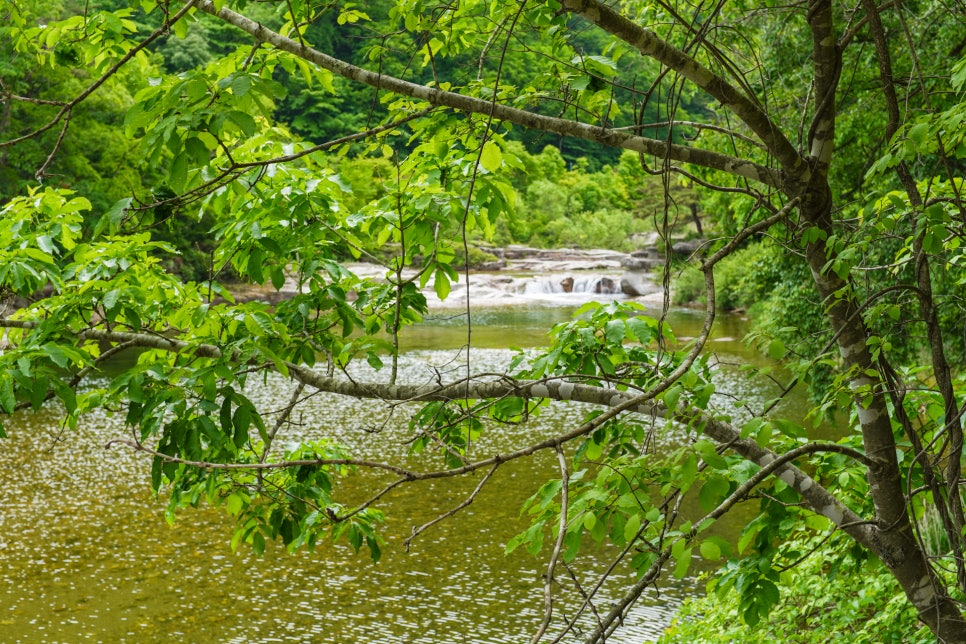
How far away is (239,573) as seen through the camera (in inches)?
316

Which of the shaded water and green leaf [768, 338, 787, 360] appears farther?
the shaded water

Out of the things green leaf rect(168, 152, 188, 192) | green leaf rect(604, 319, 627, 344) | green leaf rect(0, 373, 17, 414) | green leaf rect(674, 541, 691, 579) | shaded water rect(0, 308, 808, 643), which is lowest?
shaded water rect(0, 308, 808, 643)

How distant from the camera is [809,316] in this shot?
1013 centimetres

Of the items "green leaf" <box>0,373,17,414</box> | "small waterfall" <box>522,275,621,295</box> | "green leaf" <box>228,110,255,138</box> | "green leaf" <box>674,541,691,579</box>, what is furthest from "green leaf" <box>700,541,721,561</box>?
"small waterfall" <box>522,275,621,295</box>

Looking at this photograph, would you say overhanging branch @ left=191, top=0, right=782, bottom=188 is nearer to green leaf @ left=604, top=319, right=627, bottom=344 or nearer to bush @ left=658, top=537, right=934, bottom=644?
green leaf @ left=604, top=319, right=627, bottom=344

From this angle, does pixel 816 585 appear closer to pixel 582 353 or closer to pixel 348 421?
pixel 582 353

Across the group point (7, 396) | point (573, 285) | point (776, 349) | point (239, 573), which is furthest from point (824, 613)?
point (573, 285)

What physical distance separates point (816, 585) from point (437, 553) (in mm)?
3961

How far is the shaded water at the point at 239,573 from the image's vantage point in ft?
22.9

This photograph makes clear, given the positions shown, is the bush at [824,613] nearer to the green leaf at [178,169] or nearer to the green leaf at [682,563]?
the green leaf at [682,563]

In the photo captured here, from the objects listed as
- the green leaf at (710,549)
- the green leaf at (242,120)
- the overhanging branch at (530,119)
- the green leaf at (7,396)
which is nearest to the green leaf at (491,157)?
the overhanging branch at (530,119)

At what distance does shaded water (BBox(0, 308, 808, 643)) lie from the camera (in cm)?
698

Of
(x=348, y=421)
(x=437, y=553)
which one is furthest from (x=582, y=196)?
(x=437, y=553)

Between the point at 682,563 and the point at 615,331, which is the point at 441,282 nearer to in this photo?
the point at 615,331
